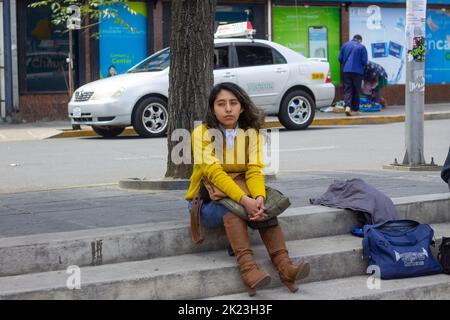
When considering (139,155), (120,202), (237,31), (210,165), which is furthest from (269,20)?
(210,165)

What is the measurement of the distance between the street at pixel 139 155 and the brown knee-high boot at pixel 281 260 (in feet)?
12.3

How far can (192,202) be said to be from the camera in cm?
607

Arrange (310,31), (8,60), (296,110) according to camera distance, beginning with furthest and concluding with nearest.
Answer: (310,31) → (8,60) → (296,110)

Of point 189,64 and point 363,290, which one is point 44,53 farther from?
point 363,290

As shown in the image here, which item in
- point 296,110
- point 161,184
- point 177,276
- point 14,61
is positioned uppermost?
point 14,61

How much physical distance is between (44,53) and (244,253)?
1477 cm

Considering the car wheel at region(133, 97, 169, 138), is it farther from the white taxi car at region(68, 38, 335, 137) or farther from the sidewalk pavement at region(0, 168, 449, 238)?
the sidewalk pavement at region(0, 168, 449, 238)

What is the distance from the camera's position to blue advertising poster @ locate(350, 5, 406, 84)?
23625 millimetres

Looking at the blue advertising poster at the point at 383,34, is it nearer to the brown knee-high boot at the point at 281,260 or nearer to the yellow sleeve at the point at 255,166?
the yellow sleeve at the point at 255,166

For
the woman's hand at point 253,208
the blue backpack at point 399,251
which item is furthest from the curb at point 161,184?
the woman's hand at point 253,208

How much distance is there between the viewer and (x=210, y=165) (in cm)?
604

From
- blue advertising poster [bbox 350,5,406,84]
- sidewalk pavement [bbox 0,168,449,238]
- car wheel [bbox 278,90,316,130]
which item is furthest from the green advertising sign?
sidewalk pavement [bbox 0,168,449,238]
